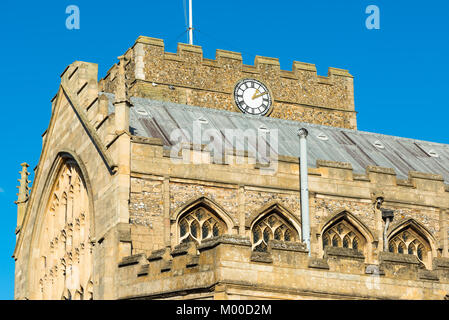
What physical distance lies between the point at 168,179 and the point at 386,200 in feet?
26.3

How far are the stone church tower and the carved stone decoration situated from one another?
0.26ft

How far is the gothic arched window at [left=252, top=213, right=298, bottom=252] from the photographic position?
39.2m

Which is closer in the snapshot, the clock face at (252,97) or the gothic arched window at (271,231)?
the gothic arched window at (271,231)

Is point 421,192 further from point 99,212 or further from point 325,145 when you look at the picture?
point 99,212

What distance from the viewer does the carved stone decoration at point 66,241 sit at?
4006 cm

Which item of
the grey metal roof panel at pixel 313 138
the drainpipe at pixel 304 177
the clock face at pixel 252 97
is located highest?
the clock face at pixel 252 97

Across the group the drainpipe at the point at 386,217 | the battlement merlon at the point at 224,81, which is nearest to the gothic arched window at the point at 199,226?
the drainpipe at the point at 386,217

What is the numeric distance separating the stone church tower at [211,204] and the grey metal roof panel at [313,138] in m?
0.10

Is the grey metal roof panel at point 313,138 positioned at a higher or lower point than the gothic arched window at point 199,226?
higher

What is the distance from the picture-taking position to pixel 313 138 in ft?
150

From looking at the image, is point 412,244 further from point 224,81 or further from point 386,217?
point 224,81
